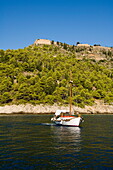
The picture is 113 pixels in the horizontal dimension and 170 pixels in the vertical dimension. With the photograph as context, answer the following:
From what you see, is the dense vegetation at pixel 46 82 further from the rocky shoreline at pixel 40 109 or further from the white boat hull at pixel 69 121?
the white boat hull at pixel 69 121

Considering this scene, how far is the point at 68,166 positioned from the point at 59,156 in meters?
2.98

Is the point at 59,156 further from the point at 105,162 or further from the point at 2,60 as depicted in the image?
the point at 2,60

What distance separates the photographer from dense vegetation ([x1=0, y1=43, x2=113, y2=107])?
118875 millimetres

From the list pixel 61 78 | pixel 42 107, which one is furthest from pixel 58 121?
pixel 61 78

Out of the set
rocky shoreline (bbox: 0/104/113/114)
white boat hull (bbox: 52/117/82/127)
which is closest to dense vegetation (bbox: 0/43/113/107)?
rocky shoreline (bbox: 0/104/113/114)

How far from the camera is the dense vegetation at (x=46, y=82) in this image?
390 ft

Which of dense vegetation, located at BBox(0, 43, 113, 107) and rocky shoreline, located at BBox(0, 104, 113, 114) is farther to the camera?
dense vegetation, located at BBox(0, 43, 113, 107)

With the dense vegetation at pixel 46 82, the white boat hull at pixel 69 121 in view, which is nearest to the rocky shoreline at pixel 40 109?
the dense vegetation at pixel 46 82

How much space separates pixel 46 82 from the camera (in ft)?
432

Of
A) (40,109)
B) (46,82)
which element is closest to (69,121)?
(40,109)

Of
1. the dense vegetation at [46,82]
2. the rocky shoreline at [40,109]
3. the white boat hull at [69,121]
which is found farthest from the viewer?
the dense vegetation at [46,82]

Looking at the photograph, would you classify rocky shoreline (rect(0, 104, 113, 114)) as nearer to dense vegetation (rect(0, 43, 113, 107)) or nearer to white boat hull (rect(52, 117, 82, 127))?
dense vegetation (rect(0, 43, 113, 107))

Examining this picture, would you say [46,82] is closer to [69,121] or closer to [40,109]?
[40,109]

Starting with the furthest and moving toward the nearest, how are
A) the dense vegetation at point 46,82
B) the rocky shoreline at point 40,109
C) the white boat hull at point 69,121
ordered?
the dense vegetation at point 46,82 → the rocky shoreline at point 40,109 → the white boat hull at point 69,121
